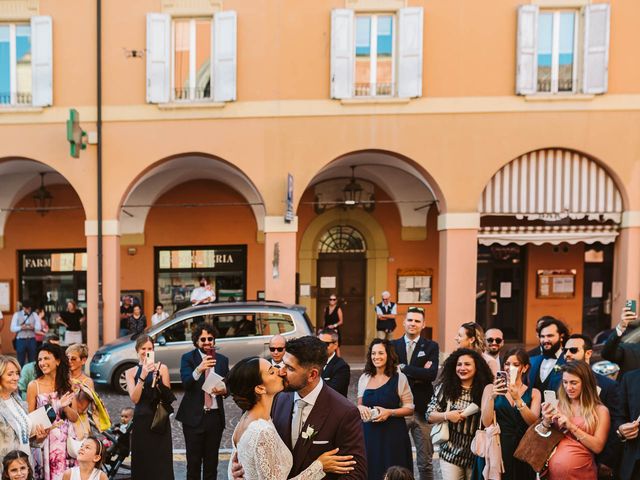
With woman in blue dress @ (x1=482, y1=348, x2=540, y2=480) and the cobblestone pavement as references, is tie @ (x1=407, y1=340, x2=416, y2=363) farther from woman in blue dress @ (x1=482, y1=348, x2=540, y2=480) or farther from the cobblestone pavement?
the cobblestone pavement

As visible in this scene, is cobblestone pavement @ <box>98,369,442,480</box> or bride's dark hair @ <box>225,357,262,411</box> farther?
cobblestone pavement @ <box>98,369,442,480</box>

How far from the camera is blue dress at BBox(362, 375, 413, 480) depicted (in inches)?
152

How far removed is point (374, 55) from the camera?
10.1 m

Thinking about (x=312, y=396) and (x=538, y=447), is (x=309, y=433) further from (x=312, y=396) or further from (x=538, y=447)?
(x=538, y=447)

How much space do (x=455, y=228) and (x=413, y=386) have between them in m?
6.00

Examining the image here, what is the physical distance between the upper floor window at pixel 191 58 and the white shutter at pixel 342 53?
2129 mm

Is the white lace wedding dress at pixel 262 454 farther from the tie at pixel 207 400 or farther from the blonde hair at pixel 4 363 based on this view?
the blonde hair at pixel 4 363

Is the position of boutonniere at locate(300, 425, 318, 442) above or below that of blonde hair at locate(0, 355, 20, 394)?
above

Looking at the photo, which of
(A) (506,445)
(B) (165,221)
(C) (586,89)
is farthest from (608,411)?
A: (B) (165,221)

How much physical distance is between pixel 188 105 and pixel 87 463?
26.6ft

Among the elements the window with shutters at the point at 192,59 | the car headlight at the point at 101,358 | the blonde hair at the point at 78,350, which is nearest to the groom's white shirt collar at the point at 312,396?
the blonde hair at the point at 78,350

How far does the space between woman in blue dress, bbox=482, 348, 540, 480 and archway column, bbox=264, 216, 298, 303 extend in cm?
678

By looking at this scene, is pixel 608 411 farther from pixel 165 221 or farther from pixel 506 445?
pixel 165 221

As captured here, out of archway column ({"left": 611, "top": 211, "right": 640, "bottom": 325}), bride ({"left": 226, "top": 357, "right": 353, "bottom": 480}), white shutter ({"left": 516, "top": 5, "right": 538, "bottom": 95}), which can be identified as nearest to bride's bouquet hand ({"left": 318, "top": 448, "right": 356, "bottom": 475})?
bride ({"left": 226, "top": 357, "right": 353, "bottom": 480})
